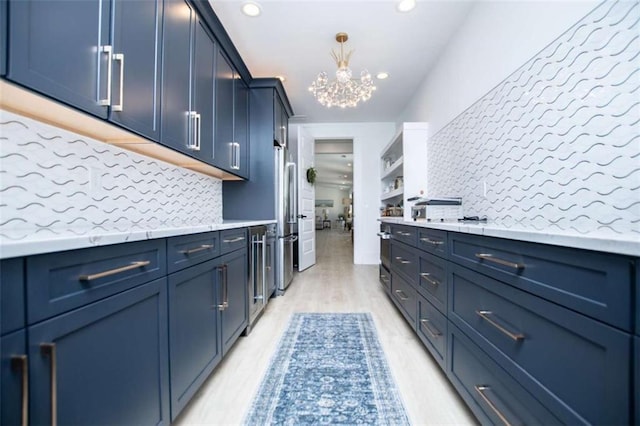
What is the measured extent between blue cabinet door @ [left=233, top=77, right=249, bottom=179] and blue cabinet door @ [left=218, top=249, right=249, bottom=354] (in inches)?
40.5

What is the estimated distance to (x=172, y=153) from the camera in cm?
176

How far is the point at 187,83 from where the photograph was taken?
5.74 ft

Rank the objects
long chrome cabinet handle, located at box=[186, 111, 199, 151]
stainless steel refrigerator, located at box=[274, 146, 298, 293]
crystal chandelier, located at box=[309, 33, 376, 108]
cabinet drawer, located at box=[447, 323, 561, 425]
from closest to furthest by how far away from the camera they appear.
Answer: cabinet drawer, located at box=[447, 323, 561, 425], long chrome cabinet handle, located at box=[186, 111, 199, 151], crystal chandelier, located at box=[309, 33, 376, 108], stainless steel refrigerator, located at box=[274, 146, 298, 293]

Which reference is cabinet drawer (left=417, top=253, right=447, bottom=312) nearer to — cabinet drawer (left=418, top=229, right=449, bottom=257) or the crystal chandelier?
cabinet drawer (left=418, top=229, right=449, bottom=257)

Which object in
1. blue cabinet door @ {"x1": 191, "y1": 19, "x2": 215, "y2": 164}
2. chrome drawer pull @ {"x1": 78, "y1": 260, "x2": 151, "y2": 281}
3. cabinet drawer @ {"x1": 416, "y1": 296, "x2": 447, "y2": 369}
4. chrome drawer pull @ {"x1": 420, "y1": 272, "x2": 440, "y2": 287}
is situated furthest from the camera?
blue cabinet door @ {"x1": 191, "y1": 19, "x2": 215, "y2": 164}

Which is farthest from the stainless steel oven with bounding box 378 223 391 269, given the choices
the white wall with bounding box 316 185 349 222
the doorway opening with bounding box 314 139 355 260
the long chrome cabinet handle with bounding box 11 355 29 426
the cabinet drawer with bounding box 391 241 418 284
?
the white wall with bounding box 316 185 349 222

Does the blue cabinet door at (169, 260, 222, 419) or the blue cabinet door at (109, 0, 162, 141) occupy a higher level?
the blue cabinet door at (109, 0, 162, 141)

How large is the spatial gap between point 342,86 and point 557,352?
9.94ft

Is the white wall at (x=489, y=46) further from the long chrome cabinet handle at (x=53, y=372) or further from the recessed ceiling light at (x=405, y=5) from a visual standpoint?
the long chrome cabinet handle at (x=53, y=372)

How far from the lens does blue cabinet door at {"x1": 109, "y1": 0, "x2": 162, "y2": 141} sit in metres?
1.15

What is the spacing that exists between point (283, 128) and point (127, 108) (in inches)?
102

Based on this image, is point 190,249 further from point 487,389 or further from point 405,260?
point 405,260

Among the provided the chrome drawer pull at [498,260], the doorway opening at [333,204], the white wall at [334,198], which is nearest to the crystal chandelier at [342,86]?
the chrome drawer pull at [498,260]

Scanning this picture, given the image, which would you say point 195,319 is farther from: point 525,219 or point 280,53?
point 280,53
